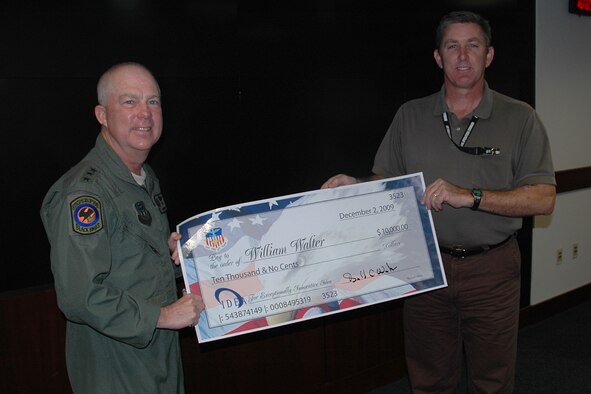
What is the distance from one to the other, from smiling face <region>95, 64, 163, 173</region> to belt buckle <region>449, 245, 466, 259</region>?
1.27 metres

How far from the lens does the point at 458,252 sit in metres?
2.28

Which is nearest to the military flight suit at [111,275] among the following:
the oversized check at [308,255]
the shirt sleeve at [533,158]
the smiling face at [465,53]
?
the oversized check at [308,255]

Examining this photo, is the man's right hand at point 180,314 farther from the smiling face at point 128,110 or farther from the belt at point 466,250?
the belt at point 466,250

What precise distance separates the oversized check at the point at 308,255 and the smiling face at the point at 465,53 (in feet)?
1.50

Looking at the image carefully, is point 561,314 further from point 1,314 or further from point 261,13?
point 1,314

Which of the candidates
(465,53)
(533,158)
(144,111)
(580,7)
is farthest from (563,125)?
(144,111)

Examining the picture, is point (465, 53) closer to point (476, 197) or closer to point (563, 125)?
point (476, 197)

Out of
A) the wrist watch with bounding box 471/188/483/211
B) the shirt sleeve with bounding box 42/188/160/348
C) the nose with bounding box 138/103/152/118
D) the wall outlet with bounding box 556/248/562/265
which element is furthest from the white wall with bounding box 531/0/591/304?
the shirt sleeve with bounding box 42/188/160/348

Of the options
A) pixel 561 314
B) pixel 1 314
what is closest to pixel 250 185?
pixel 1 314

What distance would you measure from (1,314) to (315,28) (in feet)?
6.63

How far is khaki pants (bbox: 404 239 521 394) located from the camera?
2.28 metres

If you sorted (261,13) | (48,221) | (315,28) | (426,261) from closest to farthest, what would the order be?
(48,221) < (426,261) < (261,13) < (315,28)

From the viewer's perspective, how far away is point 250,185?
2822mm

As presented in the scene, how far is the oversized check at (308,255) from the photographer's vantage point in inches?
74.3
